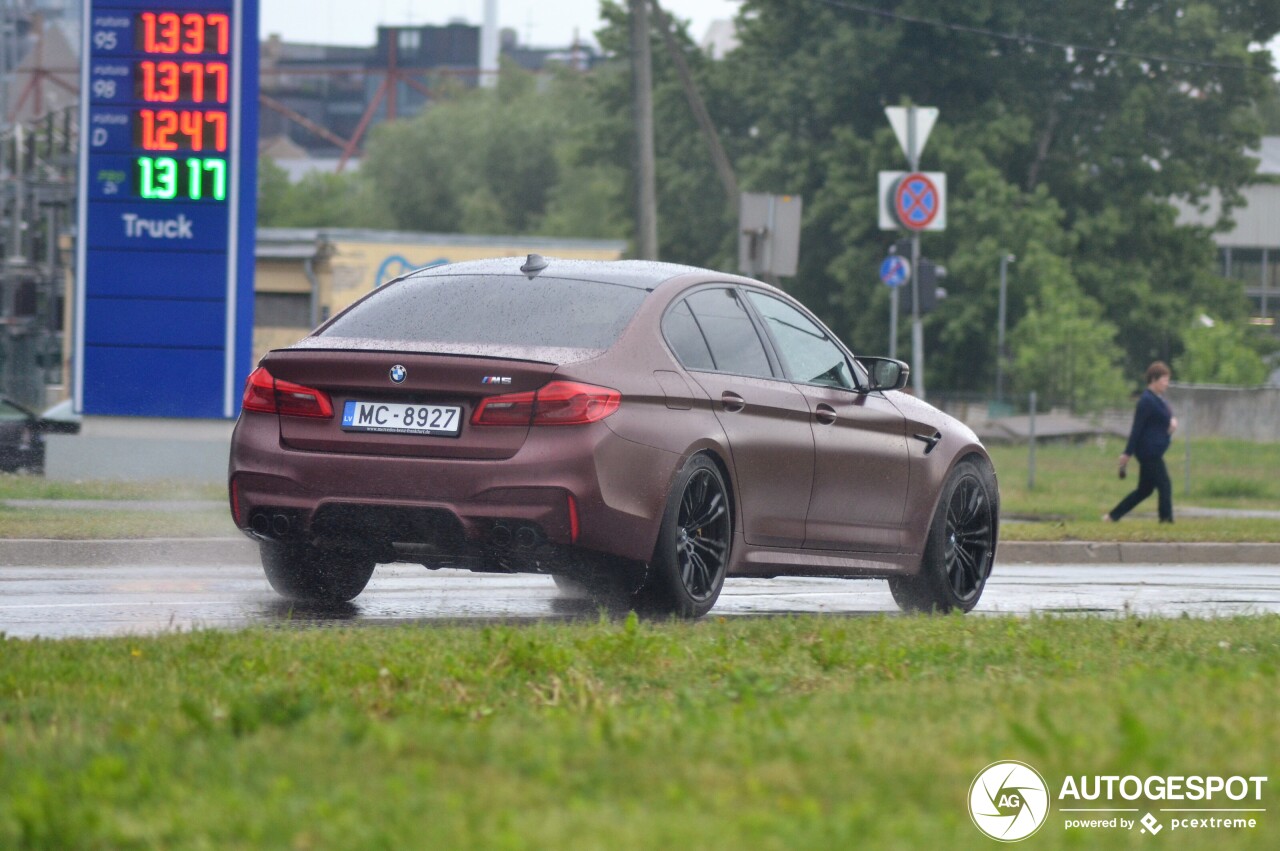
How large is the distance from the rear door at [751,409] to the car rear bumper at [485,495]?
1.97 ft

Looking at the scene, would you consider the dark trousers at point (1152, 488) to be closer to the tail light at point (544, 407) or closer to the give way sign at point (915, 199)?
the give way sign at point (915, 199)

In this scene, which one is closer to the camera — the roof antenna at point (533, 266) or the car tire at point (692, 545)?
the car tire at point (692, 545)

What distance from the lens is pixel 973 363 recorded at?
49.2m

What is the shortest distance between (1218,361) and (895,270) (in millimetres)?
26218

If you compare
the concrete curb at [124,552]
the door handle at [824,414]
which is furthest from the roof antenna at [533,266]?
the concrete curb at [124,552]

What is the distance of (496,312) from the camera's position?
758 centimetres

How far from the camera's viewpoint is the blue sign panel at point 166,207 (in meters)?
18.6

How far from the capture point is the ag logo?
3.49m

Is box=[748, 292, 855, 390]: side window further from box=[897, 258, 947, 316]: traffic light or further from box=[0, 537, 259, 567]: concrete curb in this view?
box=[897, 258, 947, 316]: traffic light

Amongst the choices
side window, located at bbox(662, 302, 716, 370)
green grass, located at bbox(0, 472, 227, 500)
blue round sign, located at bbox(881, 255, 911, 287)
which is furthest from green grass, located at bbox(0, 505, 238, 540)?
blue round sign, located at bbox(881, 255, 911, 287)

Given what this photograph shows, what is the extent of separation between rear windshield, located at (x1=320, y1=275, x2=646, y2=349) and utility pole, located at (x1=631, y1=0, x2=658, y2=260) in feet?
51.7

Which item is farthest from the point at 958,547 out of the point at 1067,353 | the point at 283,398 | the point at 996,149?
the point at 996,149

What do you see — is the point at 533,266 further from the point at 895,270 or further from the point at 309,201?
the point at 309,201

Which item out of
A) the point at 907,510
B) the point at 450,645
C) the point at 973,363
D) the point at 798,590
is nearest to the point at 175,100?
the point at 798,590
